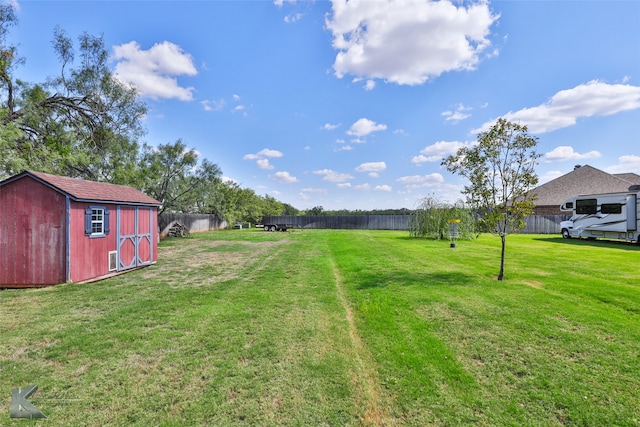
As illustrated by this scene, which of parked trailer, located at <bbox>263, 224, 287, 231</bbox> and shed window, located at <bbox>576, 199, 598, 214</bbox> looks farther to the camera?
parked trailer, located at <bbox>263, 224, 287, 231</bbox>

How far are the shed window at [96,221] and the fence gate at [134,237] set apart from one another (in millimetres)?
577

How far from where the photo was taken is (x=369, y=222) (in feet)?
111

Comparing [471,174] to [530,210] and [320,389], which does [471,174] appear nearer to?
[530,210]

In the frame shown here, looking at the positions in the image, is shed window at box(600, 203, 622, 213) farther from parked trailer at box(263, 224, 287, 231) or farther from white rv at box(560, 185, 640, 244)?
parked trailer at box(263, 224, 287, 231)

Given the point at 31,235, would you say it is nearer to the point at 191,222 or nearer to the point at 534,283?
the point at 534,283

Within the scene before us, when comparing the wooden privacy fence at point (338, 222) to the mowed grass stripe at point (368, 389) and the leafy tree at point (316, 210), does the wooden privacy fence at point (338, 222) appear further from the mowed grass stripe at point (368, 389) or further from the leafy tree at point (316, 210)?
the mowed grass stripe at point (368, 389)

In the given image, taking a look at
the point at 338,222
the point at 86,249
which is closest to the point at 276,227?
the point at 338,222

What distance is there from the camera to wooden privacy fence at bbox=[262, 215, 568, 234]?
2530 centimetres

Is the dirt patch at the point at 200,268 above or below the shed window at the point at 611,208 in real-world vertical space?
below

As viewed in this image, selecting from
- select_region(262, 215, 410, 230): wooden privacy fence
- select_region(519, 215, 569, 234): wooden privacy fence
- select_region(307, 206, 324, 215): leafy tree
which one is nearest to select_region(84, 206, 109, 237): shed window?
select_region(262, 215, 410, 230): wooden privacy fence

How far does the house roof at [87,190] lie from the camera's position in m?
7.22

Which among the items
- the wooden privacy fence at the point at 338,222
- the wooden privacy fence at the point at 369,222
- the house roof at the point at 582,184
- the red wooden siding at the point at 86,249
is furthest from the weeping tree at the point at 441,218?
the red wooden siding at the point at 86,249

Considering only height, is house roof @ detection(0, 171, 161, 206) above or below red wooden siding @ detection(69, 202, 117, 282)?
above

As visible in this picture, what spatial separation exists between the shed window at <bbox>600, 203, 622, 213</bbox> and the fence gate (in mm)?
23444
